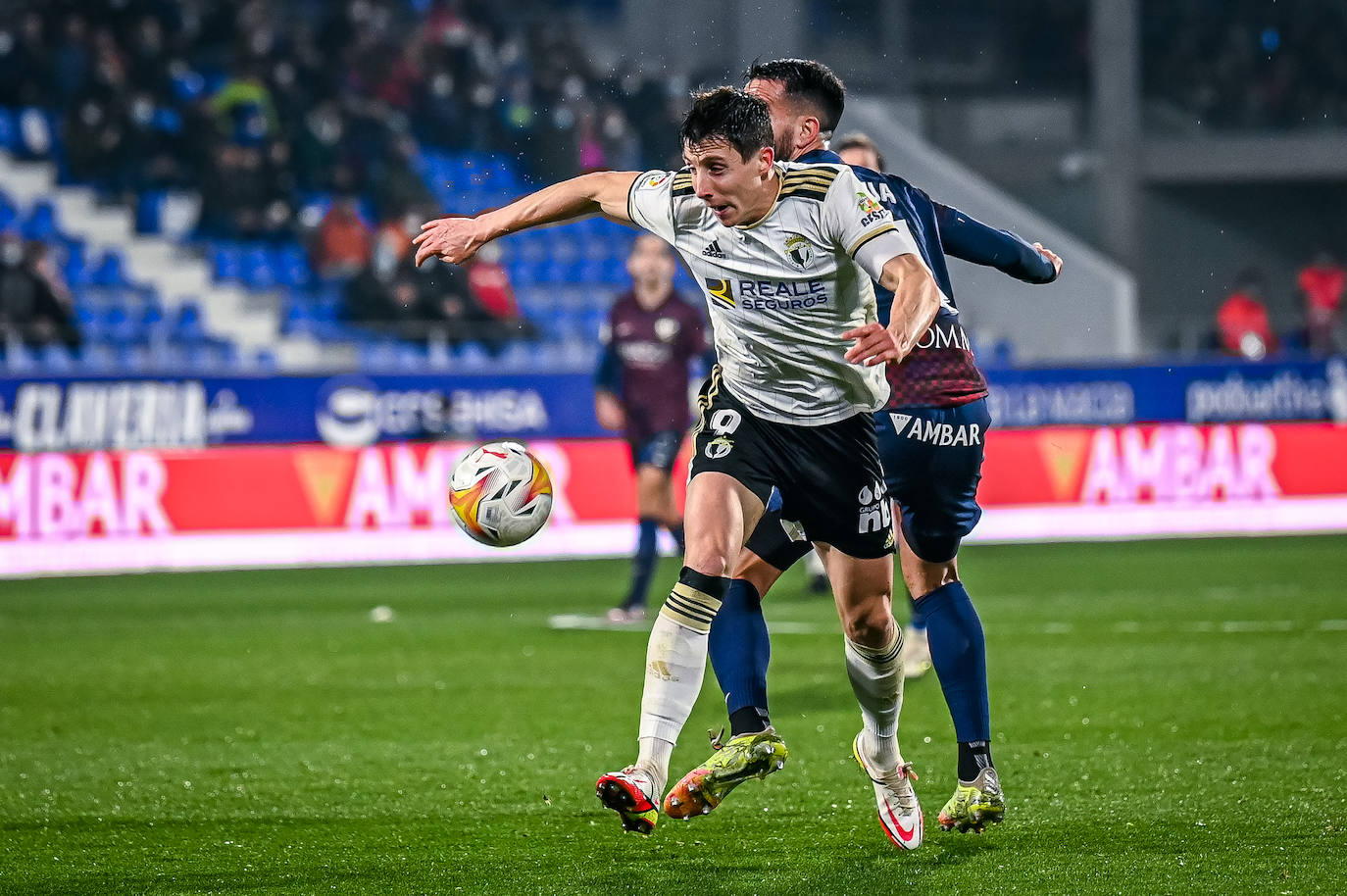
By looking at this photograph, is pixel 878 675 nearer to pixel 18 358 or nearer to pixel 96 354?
pixel 18 358

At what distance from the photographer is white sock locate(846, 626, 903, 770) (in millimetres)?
5035

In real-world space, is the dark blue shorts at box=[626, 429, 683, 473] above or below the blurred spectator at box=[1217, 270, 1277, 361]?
below

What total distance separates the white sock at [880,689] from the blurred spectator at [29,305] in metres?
12.3

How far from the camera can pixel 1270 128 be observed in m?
24.4

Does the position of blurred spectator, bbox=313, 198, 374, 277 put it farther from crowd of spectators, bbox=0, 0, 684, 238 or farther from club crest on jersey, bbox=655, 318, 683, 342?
club crest on jersey, bbox=655, 318, 683, 342

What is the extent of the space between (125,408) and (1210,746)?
10.7 meters

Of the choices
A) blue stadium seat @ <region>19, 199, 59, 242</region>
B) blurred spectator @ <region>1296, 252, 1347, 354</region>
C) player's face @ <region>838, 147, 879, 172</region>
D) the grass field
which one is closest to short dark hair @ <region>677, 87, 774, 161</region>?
the grass field

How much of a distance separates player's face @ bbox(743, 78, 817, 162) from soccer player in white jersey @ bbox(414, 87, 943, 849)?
0.32 metres

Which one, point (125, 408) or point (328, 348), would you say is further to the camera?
point (328, 348)

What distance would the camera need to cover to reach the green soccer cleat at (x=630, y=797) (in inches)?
168

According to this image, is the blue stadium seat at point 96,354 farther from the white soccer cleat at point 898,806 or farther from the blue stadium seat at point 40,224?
the white soccer cleat at point 898,806

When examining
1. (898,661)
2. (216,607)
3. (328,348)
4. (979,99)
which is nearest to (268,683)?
(216,607)

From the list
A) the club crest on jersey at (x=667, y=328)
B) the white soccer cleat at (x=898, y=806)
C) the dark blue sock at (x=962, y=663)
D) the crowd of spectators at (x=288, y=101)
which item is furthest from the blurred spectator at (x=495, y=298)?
the white soccer cleat at (x=898, y=806)

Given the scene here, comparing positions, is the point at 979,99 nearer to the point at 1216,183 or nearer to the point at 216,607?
the point at 1216,183
